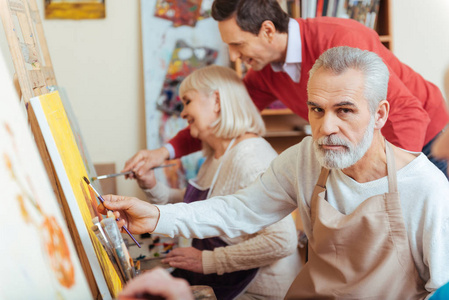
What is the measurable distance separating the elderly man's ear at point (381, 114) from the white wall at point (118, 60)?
2.00 m

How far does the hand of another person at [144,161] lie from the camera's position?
211cm

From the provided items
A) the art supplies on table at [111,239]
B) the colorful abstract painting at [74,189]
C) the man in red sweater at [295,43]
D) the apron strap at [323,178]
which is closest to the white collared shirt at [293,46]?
the man in red sweater at [295,43]

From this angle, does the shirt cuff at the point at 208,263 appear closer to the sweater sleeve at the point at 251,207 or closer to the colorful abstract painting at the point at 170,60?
the sweater sleeve at the point at 251,207

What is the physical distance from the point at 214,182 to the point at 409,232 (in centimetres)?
94

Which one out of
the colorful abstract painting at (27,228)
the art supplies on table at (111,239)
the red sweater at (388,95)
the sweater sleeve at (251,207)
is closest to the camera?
the colorful abstract painting at (27,228)

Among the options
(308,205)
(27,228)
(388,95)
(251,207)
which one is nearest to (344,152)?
(308,205)

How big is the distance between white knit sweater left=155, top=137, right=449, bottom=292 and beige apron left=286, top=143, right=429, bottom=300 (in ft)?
0.10

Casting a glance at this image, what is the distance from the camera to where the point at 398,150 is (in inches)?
48.6

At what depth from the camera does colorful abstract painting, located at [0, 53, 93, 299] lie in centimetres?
71

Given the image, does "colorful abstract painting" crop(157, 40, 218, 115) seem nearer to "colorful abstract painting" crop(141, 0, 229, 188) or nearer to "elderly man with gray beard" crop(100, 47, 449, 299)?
"colorful abstract painting" crop(141, 0, 229, 188)

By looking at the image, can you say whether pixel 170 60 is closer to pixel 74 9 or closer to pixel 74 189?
pixel 74 9

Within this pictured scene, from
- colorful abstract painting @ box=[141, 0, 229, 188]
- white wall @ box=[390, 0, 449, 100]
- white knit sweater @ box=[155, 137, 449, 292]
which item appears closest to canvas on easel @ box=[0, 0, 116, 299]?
white knit sweater @ box=[155, 137, 449, 292]

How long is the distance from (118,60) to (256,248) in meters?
1.80

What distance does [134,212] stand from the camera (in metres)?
1.24
